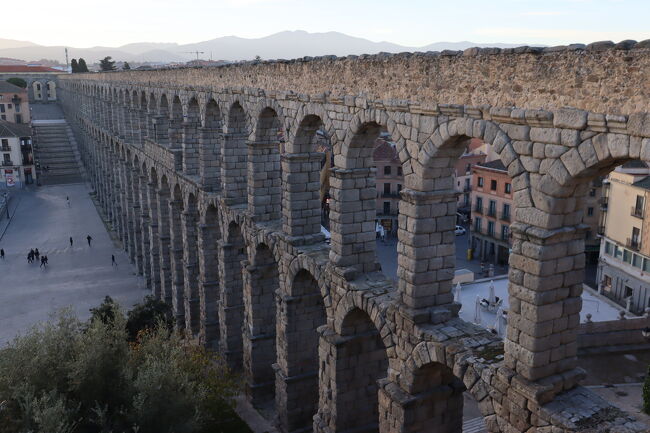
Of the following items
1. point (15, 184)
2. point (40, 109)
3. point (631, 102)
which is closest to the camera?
point (631, 102)

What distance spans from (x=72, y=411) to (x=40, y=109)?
359 ft

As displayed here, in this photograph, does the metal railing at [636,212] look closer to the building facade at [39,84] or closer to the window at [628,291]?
the window at [628,291]

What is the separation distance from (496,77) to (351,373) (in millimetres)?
10213

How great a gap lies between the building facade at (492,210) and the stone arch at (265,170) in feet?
99.9

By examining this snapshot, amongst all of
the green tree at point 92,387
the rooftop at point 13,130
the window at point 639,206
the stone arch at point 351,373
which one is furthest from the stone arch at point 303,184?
the rooftop at point 13,130

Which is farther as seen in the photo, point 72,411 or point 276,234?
point 276,234

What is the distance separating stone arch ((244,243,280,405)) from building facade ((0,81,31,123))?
267 feet

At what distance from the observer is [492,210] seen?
51406 millimetres

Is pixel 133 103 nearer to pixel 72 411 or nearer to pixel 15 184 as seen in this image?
pixel 72 411

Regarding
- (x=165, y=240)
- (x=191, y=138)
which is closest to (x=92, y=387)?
(x=191, y=138)

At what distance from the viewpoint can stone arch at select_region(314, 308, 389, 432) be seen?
18.1 metres

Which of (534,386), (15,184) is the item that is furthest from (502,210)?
(15,184)

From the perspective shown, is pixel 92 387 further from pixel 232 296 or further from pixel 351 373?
pixel 232 296

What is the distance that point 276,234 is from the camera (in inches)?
840
